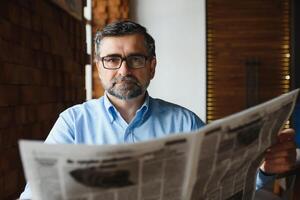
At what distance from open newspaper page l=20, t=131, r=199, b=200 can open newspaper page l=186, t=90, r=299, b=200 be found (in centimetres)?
5

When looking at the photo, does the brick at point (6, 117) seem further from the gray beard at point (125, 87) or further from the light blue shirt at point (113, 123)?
the gray beard at point (125, 87)

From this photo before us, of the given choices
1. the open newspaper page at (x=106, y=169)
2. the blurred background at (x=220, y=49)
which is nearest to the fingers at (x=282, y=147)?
the open newspaper page at (x=106, y=169)

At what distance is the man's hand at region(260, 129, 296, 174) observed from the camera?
0.96m

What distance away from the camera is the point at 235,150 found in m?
0.76

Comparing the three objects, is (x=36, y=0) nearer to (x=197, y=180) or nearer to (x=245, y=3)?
(x=197, y=180)

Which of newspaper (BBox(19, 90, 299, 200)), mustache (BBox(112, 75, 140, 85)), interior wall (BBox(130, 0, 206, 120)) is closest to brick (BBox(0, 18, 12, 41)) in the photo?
mustache (BBox(112, 75, 140, 85))

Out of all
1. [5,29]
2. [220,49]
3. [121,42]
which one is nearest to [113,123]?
[121,42]

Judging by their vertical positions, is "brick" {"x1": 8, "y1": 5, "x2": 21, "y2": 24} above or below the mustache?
above

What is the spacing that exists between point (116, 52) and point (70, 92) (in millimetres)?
1006

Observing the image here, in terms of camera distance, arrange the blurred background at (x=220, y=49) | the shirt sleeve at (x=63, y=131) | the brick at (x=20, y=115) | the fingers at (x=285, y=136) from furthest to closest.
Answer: the blurred background at (x=220, y=49) < the brick at (x=20, y=115) < the shirt sleeve at (x=63, y=131) < the fingers at (x=285, y=136)

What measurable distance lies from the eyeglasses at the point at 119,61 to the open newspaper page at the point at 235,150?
0.50 metres

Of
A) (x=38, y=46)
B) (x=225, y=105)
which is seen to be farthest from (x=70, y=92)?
(x=225, y=105)

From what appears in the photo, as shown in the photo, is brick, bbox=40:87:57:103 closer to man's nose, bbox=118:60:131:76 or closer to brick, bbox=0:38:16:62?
brick, bbox=0:38:16:62

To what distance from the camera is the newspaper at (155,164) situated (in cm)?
59
